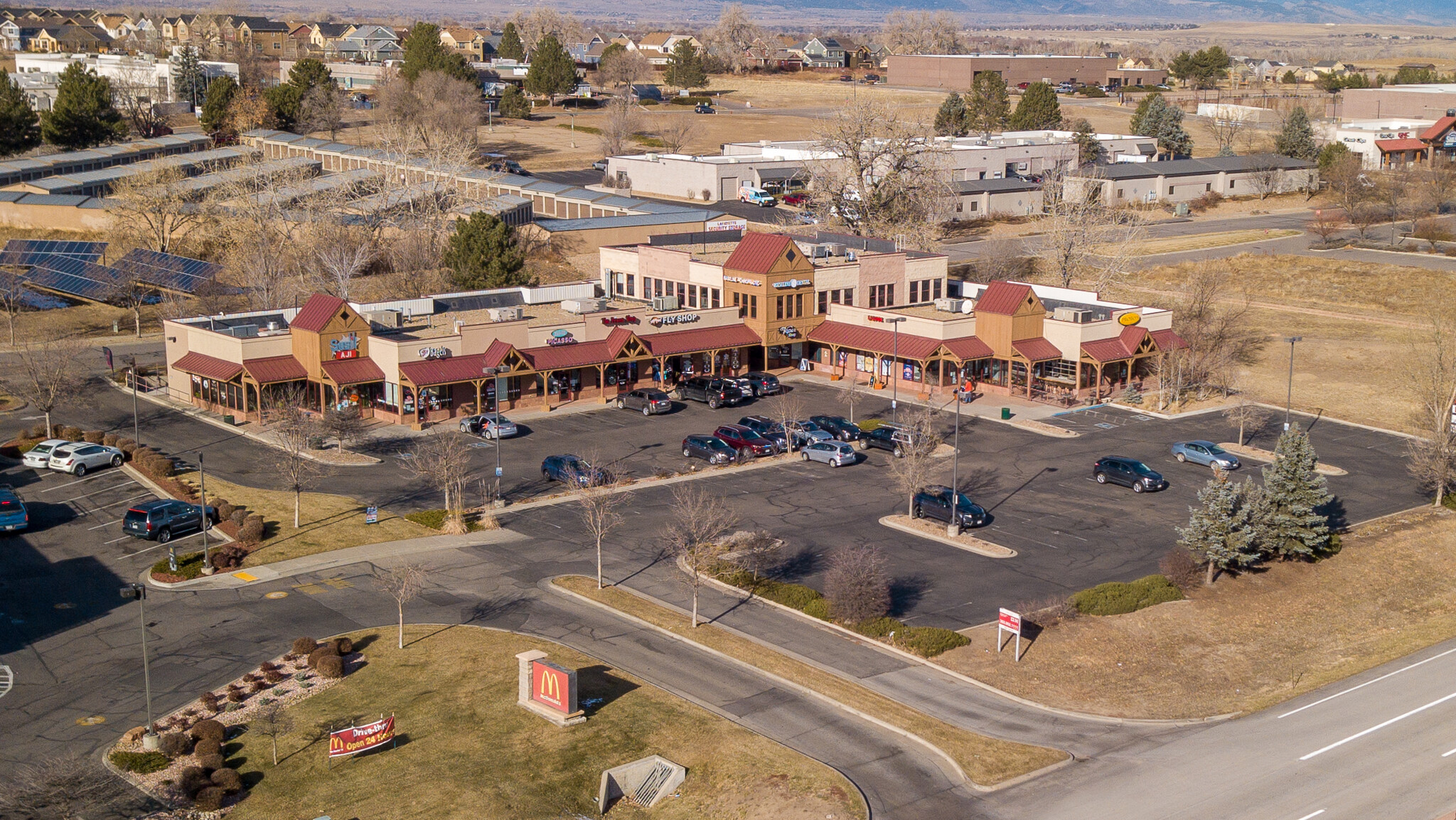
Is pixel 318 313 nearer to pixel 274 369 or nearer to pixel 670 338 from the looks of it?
pixel 274 369

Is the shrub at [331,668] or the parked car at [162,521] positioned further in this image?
the parked car at [162,521]

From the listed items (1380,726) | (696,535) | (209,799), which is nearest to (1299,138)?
(1380,726)

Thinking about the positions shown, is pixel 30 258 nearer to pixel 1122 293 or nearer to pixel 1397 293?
pixel 1122 293

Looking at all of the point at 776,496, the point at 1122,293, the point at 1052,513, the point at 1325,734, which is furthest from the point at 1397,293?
the point at 1325,734

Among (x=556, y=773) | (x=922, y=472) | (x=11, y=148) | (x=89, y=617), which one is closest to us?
(x=556, y=773)

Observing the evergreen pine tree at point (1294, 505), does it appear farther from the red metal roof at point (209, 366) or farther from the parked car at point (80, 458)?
the parked car at point (80, 458)

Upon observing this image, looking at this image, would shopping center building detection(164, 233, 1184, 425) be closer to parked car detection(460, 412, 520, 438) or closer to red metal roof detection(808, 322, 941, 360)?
red metal roof detection(808, 322, 941, 360)

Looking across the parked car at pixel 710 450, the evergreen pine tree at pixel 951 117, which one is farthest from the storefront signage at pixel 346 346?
the evergreen pine tree at pixel 951 117
